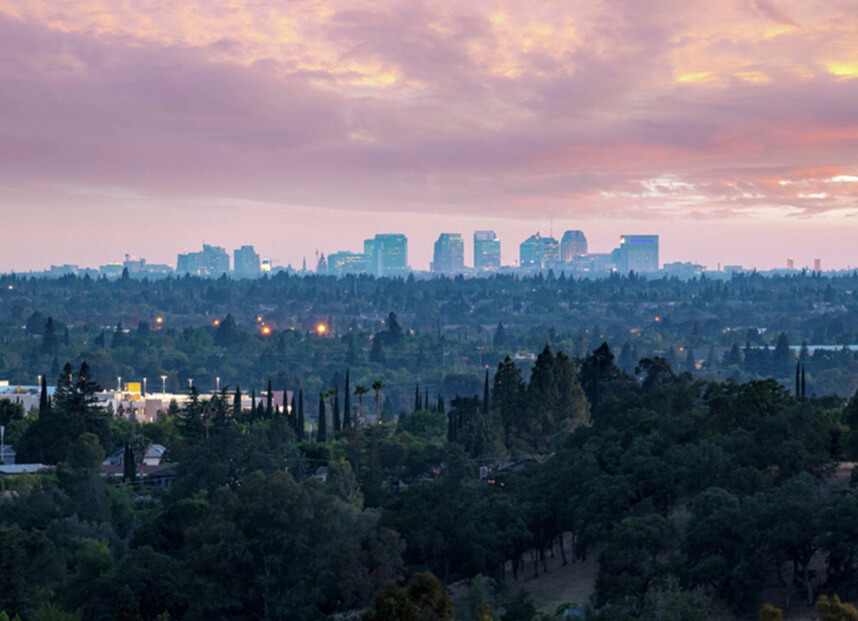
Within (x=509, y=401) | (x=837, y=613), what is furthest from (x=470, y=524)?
(x=509, y=401)

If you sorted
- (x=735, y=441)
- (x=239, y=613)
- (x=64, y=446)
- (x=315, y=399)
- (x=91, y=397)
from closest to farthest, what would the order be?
(x=239, y=613)
(x=735, y=441)
(x=64, y=446)
(x=91, y=397)
(x=315, y=399)

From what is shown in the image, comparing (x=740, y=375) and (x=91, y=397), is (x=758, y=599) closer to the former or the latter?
(x=91, y=397)

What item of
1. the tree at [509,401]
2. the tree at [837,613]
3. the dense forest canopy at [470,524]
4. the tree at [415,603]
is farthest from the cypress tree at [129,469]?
the tree at [837,613]

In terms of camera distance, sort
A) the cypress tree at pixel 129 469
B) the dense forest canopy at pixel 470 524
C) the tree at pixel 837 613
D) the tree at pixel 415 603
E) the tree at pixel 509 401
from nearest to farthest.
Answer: the tree at pixel 415 603 < the tree at pixel 837 613 < the dense forest canopy at pixel 470 524 < the cypress tree at pixel 129 469 < the tree at pixel 509 401

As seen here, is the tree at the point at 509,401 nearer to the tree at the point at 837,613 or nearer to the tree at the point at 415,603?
the tree at the point at 837,613

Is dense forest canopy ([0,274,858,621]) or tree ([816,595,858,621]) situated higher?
tree ([816,595,858,621])

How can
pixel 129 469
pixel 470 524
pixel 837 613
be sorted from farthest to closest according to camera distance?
1. pixel 129 469
2. pixel 470 524
3. pixel 837 613

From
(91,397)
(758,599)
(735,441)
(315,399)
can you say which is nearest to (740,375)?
(315,399)

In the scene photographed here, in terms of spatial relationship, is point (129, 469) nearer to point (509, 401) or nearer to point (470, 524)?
point (509, 401)

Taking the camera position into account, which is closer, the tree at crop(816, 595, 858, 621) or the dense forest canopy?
the tree at crop(816, 595, 858, 621)

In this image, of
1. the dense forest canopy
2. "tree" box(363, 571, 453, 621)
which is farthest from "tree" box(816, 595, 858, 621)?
"tree" box(363, 571, 453, 621)

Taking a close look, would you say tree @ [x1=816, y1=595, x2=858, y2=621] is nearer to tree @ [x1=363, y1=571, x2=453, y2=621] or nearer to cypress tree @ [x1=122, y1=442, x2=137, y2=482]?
tree @ [x1=363, y1=571, x2=453, y2=621]
